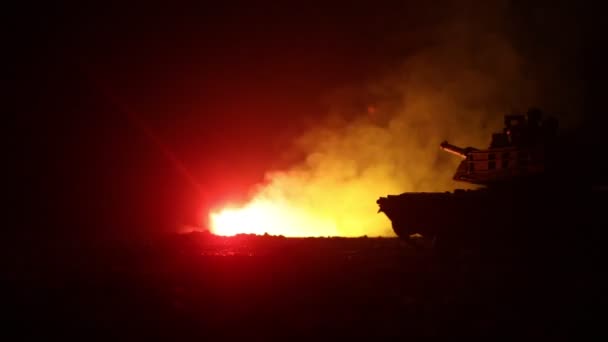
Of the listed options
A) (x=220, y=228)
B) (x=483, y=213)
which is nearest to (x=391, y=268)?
(x=483, y=213)

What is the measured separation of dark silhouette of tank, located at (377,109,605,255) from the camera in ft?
73.6

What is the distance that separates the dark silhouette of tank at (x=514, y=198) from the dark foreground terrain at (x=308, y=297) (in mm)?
1374

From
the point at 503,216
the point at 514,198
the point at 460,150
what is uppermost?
the point at 460,150

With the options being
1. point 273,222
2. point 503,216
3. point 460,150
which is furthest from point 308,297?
point 273,222

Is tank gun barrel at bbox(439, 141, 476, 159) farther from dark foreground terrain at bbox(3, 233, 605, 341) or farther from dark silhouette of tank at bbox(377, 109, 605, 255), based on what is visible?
dark foreground terrain at bbox(3, 233, 605, 341)

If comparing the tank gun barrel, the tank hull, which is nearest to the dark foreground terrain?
the tank hull

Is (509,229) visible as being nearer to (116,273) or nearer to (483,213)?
(483,213)

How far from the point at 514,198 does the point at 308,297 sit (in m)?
11.4

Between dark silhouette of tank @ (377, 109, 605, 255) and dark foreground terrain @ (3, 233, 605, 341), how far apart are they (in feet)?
4.51

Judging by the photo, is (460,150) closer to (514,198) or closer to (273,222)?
(514,198)

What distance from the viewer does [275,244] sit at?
3362 centimetres

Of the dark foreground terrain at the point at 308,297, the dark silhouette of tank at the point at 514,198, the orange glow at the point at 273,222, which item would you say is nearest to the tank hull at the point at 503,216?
the dark silhouette of tank at the point at 514,198

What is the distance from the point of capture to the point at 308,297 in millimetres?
16969

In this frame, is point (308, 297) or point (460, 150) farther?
point (460, 150)
